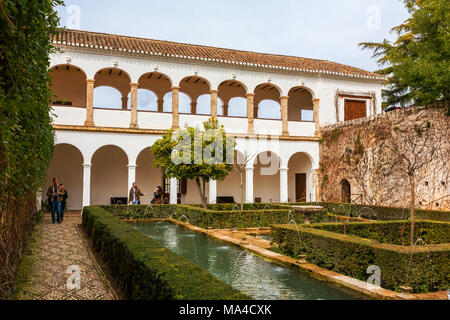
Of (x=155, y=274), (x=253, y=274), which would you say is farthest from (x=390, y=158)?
(x=155, y=274)

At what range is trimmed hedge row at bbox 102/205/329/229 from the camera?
1188cm

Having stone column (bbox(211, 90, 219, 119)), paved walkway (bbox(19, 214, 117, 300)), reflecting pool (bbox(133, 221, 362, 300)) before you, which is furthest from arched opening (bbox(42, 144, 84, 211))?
reflecting pool (bbox(133, 221, 362, 300))

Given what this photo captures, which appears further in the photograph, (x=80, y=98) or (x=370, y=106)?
(x=370, y=106)

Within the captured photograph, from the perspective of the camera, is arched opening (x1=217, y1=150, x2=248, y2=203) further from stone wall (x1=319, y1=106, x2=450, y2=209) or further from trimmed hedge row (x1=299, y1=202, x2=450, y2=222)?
trimmed hedge row (x1=299, y1=202, x2=450, y2=222)

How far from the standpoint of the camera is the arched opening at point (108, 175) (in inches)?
762

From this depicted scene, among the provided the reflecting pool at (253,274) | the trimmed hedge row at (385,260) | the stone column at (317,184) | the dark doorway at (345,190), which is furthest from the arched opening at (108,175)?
the trimmed hedge row at (385,260)

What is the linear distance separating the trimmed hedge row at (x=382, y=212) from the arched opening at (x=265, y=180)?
19.4ft

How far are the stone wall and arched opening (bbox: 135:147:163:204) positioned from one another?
8969 mm

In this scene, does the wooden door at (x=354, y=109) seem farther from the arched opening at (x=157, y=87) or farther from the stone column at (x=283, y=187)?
the arched opening at (x=157, y=87)

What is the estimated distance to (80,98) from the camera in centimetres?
1936
